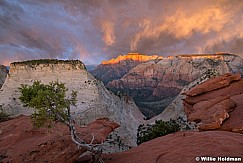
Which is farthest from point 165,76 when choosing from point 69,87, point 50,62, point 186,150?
point 186,150

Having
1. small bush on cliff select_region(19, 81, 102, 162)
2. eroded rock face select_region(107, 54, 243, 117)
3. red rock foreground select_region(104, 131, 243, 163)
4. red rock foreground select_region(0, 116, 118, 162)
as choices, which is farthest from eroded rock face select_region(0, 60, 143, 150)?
eroded rock face select_region(107, 54, 243, 117)

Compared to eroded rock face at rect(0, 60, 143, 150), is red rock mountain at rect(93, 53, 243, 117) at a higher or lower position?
higher

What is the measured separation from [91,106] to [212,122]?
1851cm

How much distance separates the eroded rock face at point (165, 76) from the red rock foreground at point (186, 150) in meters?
112

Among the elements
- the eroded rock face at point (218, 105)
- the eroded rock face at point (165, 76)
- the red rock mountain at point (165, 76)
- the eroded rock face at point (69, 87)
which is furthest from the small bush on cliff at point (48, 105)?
the red rock mountain at point (165, 76)

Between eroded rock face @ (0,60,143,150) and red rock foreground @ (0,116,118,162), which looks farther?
eroded rock face @ (0,60,143,150)

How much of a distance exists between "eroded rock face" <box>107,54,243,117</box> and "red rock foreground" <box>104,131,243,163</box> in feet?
367

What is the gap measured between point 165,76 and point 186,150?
154 meters

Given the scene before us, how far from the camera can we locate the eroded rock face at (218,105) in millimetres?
15188

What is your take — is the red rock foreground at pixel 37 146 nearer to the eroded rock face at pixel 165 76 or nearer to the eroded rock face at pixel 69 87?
the eroded rock face at pixel 69 87

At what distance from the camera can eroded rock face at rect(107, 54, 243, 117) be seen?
443ft

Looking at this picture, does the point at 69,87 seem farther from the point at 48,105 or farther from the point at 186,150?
the point at 186,150

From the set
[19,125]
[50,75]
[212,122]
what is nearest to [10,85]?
[50,75]

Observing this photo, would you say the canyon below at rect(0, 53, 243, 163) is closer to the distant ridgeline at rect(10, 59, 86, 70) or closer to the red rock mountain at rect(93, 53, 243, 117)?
the distant ridgeline at rect(10, 59, 86, 70)
